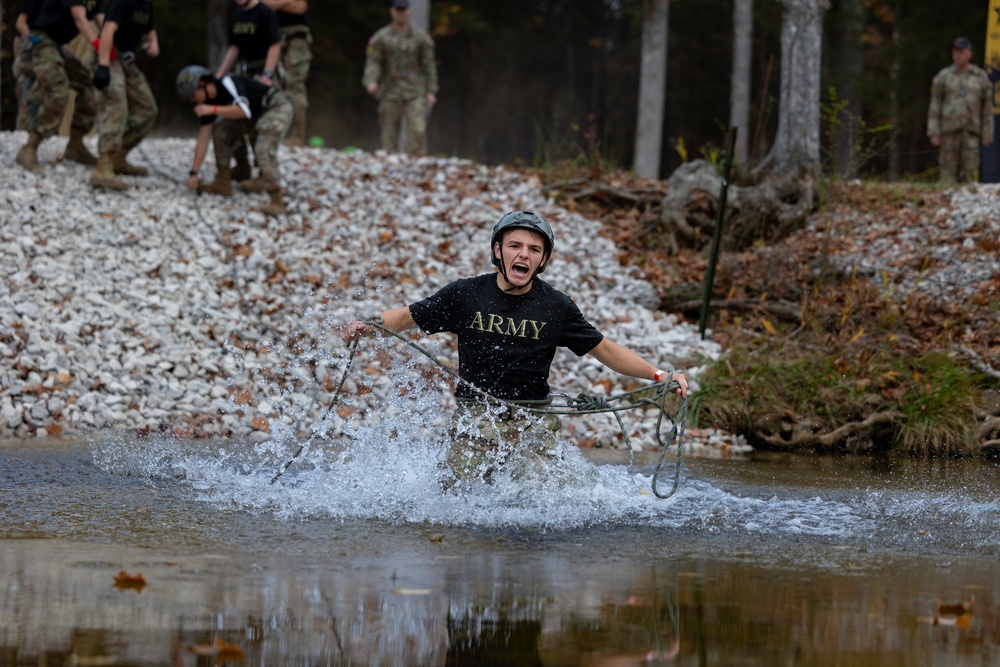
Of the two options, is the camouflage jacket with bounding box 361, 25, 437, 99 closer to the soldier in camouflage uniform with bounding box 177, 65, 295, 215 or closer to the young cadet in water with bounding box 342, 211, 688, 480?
the soldier in camouflage uniform with bounding box 177, 65, 295, 215

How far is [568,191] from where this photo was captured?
52.6ft

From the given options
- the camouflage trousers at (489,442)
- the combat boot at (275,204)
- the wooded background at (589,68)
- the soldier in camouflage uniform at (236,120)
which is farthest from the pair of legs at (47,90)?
the camouflage trousers at (489,442)

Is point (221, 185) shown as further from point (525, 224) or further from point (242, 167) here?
point (525, 224)

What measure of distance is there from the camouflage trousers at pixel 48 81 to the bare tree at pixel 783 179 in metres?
7.24

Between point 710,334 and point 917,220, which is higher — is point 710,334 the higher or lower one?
the lower one

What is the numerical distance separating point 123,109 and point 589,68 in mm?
27652

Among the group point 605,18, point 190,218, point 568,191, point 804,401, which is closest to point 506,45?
point 605,18

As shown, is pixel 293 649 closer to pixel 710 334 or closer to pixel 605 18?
pixel 710 334

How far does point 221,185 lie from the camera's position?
1402 centimetres

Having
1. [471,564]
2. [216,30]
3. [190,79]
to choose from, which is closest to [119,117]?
[190,79]

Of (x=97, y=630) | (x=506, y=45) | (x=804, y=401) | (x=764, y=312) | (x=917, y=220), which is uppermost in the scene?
(x=506, y=45)

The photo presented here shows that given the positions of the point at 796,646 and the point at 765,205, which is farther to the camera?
the point at 765,205

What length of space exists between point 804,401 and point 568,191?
6597 mm

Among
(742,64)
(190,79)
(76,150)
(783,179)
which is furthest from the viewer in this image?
(742,64)
